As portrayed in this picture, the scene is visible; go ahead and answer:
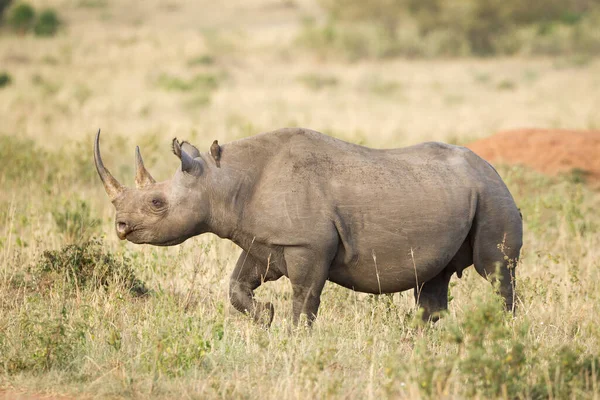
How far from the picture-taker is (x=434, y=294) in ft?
25.1

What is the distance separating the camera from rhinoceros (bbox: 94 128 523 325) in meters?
6.58

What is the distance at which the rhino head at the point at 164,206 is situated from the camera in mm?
6559

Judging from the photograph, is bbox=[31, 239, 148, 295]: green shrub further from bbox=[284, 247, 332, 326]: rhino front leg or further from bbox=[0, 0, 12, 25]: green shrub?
bbox=[0, 0, 12, 25]: green shrub

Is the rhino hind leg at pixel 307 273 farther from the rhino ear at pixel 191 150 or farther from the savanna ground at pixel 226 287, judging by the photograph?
the rhino ear at pixel 191 150

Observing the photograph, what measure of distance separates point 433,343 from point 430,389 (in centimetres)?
160

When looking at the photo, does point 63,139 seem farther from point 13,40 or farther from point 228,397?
point 13,40

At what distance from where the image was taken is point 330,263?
22.0 ft

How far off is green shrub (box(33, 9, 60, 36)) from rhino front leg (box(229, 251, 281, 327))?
35934mm

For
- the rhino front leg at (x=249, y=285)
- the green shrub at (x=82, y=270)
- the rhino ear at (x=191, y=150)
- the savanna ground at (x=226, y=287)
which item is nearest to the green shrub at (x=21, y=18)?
the savanna ground at (x=226, y=287)

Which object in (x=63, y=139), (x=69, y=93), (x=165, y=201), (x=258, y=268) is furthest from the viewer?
(x=69, y=93)

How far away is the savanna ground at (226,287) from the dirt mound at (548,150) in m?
0.50

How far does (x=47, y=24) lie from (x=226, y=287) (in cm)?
3725

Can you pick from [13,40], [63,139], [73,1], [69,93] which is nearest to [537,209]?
[63,139]

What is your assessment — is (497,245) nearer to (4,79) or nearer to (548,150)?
(548,150)
